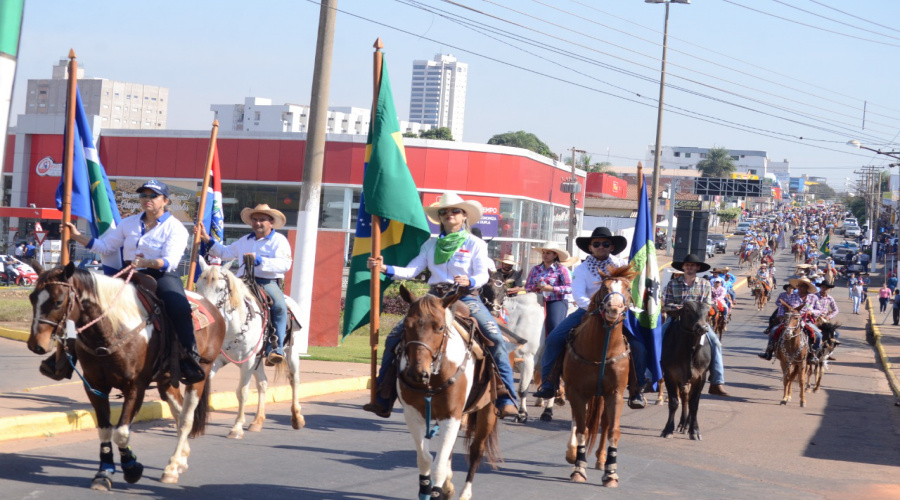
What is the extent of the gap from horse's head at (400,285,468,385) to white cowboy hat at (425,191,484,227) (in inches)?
59.5

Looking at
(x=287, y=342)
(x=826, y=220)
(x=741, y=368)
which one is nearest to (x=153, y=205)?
(x=287, y=342)

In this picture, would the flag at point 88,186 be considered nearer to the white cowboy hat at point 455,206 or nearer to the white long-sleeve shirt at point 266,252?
the white long-sleeve shirt at point 266,252

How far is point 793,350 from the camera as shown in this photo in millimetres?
18281

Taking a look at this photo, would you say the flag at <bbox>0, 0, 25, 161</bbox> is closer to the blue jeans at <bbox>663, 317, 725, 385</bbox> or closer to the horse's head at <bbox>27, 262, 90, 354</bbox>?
the horse's head at <bbox>27, 262, 90, 354</bbox>

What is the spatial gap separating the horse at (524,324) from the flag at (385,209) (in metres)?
3.26

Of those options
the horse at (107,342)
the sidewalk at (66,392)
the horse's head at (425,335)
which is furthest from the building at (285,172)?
the horse's head at (425,335)

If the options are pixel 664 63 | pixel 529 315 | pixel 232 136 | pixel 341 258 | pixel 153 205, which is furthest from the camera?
pixel 232 136

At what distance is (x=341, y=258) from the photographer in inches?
790

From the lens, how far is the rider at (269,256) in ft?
36.7

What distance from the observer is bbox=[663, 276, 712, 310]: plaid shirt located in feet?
45.9

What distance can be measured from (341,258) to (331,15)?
18.2ft

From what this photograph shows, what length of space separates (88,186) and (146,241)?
413 centimetres

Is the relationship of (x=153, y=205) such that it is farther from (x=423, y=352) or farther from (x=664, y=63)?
(x=664, y=63)

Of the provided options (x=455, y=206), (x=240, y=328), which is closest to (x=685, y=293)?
(x=455, y=206)
